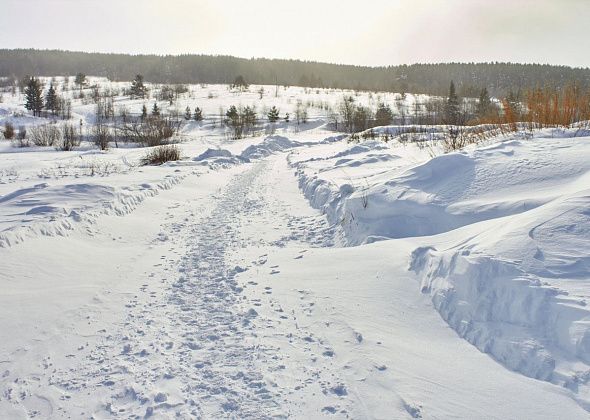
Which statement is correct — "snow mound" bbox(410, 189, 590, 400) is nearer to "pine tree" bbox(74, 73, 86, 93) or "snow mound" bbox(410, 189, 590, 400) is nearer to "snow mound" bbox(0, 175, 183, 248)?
"snow mound" bbox(0, 175, 183, 248)

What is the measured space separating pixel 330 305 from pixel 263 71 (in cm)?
12502

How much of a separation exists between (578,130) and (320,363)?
7.39 metres

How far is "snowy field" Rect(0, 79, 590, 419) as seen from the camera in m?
2.41

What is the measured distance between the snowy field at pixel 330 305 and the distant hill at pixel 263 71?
333 ft

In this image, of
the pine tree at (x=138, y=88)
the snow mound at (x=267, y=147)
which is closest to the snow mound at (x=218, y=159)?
the snow mound at (x=267, y=147)

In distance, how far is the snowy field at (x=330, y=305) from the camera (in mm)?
2408

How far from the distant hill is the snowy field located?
101499 mm

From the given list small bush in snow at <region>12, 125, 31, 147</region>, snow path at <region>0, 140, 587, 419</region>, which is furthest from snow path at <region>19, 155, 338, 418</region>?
small bush in snow at <region>12, 125, 31, 147</region>

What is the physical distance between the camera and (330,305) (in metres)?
3.74

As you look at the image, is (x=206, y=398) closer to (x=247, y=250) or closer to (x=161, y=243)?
(x=247, y=250)

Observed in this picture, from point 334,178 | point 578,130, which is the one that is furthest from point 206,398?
point 578,130

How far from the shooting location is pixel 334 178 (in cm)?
960

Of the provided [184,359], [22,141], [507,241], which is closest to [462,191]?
[507,241]

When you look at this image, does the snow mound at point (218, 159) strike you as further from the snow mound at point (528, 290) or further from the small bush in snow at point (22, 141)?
the small bush in snow at point (22, 141)
